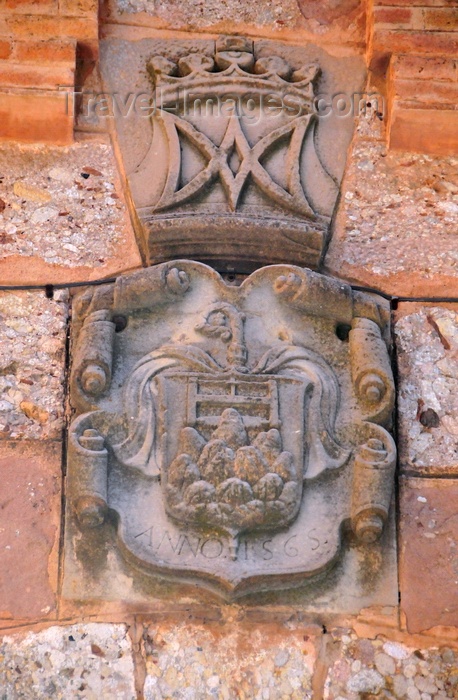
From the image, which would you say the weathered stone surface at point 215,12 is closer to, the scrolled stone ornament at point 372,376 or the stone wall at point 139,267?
the stone wall at point 139,267

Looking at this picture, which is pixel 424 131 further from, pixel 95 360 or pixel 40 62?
pixel 95 360

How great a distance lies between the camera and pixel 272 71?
4066 mm

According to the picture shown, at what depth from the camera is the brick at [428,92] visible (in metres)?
3.97

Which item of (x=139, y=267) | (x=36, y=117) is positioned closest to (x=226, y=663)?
(x=139, y=267)

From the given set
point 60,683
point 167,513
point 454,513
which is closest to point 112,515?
point 167,513

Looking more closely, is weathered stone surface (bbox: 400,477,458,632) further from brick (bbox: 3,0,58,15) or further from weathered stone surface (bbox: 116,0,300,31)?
brick (bbox: 3,0,58,15)

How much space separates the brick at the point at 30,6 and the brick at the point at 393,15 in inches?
40.7

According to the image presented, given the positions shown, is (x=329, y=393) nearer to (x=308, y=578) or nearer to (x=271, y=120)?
(x=308, y=578)

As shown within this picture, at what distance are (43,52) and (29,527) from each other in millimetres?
1560

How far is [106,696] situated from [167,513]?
0.47 meters

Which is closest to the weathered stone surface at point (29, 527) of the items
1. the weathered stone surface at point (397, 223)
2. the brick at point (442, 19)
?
the weathered stone surface at point (397, 223)

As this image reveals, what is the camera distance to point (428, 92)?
399 centimetres

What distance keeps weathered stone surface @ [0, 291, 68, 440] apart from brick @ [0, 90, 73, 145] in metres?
0.60

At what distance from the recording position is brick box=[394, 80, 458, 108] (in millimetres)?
3975
